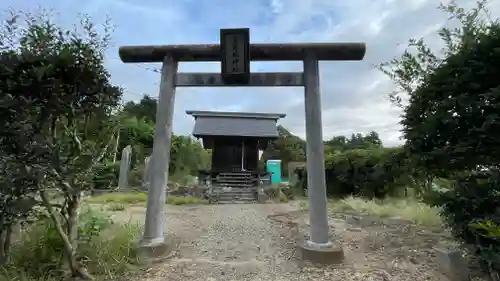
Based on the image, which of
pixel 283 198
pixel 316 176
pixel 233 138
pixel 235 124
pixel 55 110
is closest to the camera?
pixel 55 110

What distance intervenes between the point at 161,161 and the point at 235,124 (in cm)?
1081

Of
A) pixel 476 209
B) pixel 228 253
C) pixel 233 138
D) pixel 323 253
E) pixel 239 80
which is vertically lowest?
pixel 228 253

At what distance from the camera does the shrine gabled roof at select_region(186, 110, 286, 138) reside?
1402 cm

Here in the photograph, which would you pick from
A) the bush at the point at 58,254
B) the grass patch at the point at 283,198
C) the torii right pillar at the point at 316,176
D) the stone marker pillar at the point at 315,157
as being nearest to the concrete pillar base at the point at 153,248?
the bush at the point at 58,254

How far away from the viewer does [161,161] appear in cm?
418

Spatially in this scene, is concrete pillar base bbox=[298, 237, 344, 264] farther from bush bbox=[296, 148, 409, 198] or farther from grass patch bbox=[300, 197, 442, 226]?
bush bbox=[296, 148, 409, 198]

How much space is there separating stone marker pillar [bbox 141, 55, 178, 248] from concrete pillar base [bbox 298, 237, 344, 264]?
1903 millimetres

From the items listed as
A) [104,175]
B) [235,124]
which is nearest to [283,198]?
[235,124]

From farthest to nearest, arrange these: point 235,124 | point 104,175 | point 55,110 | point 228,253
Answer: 1. point 235,124
2. point 228,253
3. point 104,175
4. point 55,110

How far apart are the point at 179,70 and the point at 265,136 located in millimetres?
9675

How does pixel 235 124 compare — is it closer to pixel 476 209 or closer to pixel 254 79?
pixel 254 79

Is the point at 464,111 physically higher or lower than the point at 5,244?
higher

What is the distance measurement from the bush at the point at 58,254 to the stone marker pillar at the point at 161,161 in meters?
0.39

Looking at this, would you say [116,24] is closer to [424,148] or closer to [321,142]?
[321,142]
